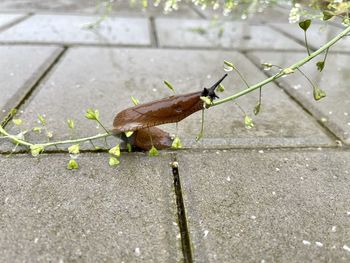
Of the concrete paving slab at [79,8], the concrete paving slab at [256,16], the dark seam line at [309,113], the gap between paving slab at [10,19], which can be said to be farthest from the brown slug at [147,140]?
the concrete paving slab at [79,8]

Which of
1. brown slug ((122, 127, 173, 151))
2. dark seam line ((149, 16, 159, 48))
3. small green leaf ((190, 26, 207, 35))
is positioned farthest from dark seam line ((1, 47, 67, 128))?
small green leaf ((190, 26, 207, 35))

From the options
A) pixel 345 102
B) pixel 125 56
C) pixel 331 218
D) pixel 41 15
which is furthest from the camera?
pixel 41 15

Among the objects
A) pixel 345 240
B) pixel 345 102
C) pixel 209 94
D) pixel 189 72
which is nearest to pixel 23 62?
pixel 189 72

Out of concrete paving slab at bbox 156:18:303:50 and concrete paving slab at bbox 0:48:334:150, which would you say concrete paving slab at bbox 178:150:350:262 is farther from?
concrete paving slab at bbox 156:18:303:50

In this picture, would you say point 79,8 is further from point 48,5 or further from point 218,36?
point 218,36

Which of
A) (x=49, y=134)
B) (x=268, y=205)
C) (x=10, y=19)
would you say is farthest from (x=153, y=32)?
(x=268, y=205)

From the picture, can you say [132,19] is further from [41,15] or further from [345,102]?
[345,102]

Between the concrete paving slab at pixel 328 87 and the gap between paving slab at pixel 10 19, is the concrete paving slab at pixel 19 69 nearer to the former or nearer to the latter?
the gap between paving slab at pixel 10 19
